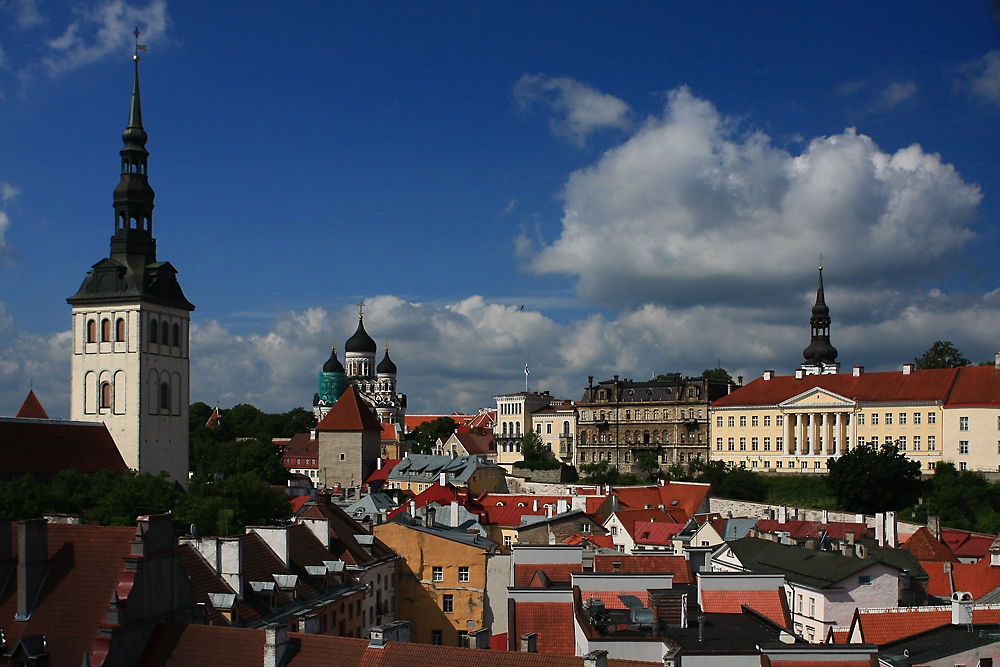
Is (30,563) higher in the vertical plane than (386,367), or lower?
lower

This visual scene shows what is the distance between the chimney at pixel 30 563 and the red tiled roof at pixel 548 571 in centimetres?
1498

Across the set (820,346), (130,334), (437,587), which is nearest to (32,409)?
(130,334)

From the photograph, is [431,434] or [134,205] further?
[431,434]

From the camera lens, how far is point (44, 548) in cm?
2211

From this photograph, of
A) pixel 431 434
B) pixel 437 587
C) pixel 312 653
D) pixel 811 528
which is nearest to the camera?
pixel 312 653

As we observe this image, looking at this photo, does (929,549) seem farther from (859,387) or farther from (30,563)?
(859,387)

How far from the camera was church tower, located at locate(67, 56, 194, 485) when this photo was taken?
2584 inches

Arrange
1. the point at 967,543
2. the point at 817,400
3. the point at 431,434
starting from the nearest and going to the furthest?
the point at 967,543 → the point at 817,400 → the point at 431,434

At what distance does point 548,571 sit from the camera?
33562mm

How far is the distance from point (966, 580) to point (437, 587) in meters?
20.5

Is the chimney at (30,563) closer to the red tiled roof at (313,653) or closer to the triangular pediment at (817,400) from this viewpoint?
the red tiled roof at (313,653)

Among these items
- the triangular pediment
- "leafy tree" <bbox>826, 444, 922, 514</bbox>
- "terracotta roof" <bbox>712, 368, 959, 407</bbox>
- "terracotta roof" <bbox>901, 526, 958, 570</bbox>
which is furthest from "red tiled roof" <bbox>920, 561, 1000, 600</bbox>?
the triangular pediment

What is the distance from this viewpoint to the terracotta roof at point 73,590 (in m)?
20.8

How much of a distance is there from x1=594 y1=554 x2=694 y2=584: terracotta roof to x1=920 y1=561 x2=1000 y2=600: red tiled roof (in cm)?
1012
